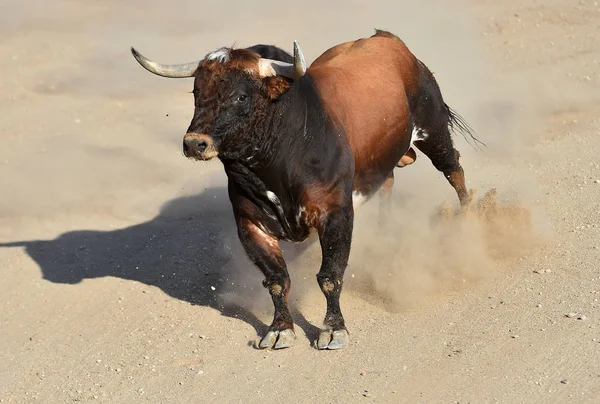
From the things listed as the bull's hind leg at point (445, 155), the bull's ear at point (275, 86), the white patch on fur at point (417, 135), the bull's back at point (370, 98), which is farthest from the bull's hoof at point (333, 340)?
the bull's hind leg at point (445, 155)

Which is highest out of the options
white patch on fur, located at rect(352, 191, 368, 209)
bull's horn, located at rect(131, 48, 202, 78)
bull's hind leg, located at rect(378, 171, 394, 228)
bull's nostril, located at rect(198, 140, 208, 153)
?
bull's horn, located at rect(131, 48, 202, 78)

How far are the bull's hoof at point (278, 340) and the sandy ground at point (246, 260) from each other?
8 cm

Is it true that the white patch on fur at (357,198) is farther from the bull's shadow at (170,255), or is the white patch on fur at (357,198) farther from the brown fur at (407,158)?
the brown fur at (407,158)

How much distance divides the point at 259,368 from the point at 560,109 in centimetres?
892

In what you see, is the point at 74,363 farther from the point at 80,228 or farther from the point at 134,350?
the point at 80,228

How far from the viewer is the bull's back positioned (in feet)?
33.3

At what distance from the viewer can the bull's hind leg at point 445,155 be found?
38.6 feet

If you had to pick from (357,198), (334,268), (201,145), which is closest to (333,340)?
(334,268)

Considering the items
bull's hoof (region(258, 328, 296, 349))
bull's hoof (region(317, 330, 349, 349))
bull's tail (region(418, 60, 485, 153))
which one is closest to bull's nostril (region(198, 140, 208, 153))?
bull's hoof (region(258, 328, 296, 349))

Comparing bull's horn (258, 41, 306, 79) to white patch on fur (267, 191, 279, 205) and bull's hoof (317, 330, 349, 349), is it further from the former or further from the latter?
bull's hoof (317, 330, 349, 349)

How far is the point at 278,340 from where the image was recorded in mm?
9680

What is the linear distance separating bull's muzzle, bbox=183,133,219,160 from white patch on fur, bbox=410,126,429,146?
304 cm

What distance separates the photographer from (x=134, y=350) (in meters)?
9.89

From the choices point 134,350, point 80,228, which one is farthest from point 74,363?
point 80,228
